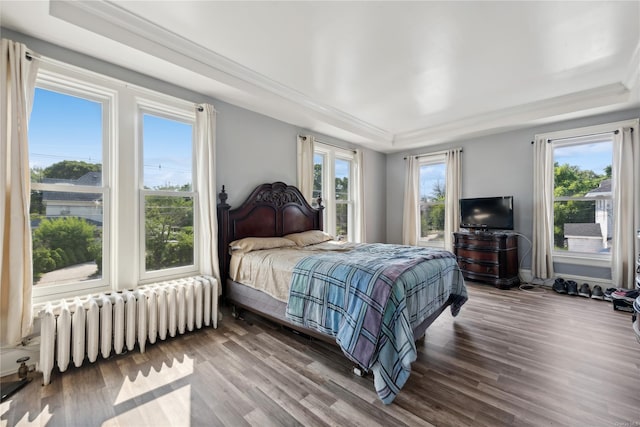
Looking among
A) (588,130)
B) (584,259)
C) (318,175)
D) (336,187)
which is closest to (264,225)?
(318,175)

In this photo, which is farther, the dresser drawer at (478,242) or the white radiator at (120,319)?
the dresser drawer at (478,242)

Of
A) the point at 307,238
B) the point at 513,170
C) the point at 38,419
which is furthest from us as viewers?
the point at 513,170

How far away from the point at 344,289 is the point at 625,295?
385 centimetres

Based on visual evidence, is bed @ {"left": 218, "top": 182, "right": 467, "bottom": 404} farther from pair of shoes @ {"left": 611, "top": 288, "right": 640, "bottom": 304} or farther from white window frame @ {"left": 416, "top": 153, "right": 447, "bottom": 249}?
white window frame @ {"left": 416, "top": 153, "right": 447, "bottom": 249}

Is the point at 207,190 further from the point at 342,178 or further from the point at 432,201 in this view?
the point at 432,201

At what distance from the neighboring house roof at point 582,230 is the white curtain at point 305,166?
4084 mm

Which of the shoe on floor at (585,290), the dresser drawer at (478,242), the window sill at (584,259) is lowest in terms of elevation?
the shoe on floor at (585,290)

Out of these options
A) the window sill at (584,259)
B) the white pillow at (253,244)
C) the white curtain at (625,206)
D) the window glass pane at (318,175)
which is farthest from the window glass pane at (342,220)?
the white curtain at (625,206)

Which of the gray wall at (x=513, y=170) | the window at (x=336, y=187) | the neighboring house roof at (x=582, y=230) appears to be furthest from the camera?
the window at (x=336, y=187)

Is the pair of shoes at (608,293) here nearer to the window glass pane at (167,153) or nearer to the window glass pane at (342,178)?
the window glass pane at (342,178)

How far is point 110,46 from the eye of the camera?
7.43ft

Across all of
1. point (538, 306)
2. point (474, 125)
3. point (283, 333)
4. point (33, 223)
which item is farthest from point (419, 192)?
point (33, 223)

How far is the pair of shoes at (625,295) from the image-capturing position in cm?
328

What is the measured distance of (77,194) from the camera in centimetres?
245
